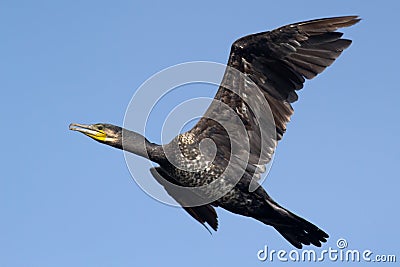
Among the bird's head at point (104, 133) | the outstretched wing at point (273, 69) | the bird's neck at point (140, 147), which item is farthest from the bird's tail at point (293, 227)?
the bird's head at point (104, 133)

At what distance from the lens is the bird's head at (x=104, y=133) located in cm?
1440

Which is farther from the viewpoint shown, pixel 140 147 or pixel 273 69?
pixel 273 69

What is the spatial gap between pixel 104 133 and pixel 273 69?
7.98ft

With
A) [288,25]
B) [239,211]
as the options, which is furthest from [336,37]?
[239,211]

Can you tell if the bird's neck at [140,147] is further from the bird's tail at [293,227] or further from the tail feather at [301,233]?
the tail feather at [301,233]

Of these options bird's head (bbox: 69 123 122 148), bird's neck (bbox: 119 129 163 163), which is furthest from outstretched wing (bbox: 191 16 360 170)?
bird's head (bbox: 69 123 122 148)

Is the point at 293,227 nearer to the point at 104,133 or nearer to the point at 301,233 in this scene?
the point at 301,233

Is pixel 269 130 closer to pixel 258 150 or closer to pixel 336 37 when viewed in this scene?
pixel 258 150

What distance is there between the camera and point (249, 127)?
14930 mm

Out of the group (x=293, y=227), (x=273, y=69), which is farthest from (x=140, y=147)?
(x=293, y=227)

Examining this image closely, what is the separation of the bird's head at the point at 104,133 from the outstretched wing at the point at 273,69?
3.59 ft

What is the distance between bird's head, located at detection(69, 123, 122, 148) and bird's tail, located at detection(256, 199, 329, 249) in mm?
2190

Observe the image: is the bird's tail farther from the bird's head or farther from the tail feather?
the bird's head

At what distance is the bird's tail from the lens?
14.7 m
